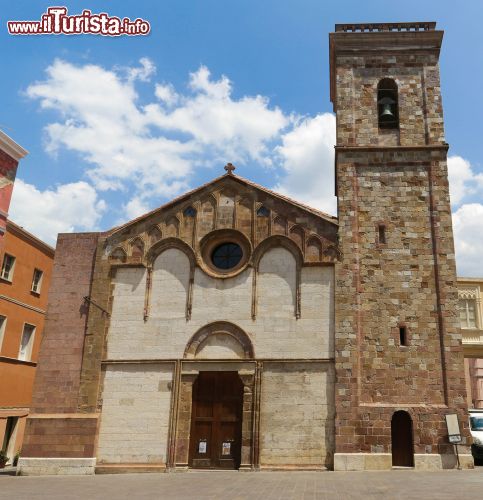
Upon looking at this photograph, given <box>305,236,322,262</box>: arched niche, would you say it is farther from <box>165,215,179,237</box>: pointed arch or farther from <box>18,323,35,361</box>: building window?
<box>18,323,35,361</box>: building window

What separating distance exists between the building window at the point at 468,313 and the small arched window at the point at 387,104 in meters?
18.0

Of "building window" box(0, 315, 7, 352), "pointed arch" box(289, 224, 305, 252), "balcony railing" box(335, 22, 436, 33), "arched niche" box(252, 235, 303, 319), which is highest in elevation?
"balcony railing" box(335, 22, 436, 33)

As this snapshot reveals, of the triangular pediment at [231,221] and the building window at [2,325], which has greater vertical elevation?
the triangular pediment at [231,221]

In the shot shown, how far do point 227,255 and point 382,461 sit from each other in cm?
858

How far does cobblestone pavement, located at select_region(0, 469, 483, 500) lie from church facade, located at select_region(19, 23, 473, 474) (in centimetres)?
124

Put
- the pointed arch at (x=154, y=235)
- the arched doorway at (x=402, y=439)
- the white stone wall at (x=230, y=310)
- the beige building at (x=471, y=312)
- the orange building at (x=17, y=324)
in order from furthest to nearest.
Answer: the beige building at (x=471, y=312) → the orange building at (x=17, y=324) → the pointed arch at (x=154, y=235) → the white stone wall at (x=230, y=310) → the arched doorway at (x=402, y=439)

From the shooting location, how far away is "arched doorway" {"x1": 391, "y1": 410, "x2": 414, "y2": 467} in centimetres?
1675

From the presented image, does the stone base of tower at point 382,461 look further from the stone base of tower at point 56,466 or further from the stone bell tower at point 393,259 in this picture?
the stone base of tower at point 56,466

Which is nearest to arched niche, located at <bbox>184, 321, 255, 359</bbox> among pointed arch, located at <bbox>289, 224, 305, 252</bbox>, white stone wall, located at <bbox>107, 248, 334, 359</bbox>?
white stone wall, located at <bbox>107, 248, 334, 359</bbox>

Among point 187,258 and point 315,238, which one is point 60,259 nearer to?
point 187,258

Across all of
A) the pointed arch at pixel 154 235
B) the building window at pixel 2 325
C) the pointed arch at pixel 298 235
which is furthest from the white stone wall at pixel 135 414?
the building window at pixel 2 325

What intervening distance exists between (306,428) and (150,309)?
6722 mm

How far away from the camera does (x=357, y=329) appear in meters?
17.8

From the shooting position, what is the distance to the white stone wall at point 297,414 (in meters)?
16.9
